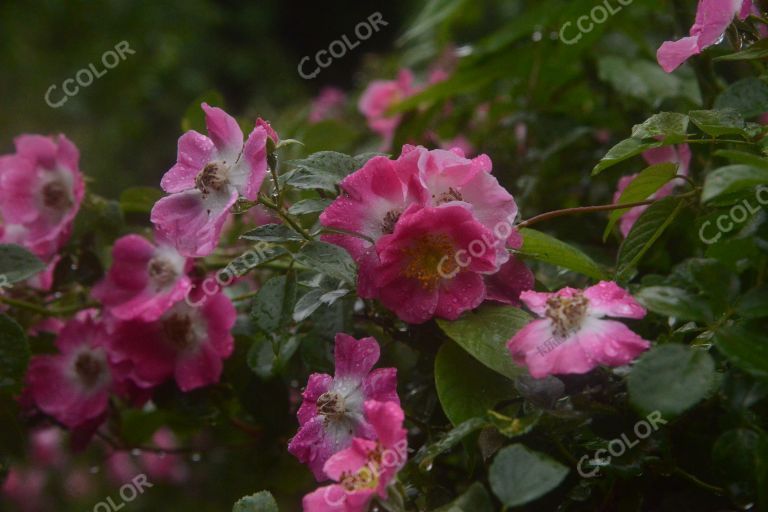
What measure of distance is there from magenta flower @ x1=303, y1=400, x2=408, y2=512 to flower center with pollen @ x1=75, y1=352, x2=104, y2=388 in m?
0.40

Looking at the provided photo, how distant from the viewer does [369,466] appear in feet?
1.49

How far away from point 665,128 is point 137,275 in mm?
465

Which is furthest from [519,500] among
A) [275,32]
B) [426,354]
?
[275,32]

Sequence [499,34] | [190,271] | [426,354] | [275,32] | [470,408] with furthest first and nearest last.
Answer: [275,32], [499,34], [190,271], [426,354], [470,408]

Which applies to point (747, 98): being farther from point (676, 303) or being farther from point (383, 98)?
point (383, 98)

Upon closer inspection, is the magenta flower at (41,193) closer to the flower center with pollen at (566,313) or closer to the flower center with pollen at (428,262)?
the flower center with pollen at (428,262)

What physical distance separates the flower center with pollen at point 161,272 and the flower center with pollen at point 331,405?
25cm

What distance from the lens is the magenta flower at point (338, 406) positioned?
54 centimetres

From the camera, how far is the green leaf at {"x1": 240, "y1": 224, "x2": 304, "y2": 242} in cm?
55

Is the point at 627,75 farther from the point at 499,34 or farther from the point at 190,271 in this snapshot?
the point at 190,271

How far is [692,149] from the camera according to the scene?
742mm

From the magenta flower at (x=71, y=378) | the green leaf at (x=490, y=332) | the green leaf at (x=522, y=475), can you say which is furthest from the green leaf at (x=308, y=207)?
the magenta flower at (x=71, y=378)

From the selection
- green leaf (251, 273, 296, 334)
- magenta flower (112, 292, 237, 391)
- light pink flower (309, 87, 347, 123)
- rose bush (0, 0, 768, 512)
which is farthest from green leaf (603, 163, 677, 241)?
light pink flower (309, 87, 347, 123)

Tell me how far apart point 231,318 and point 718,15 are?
44 centimetres
